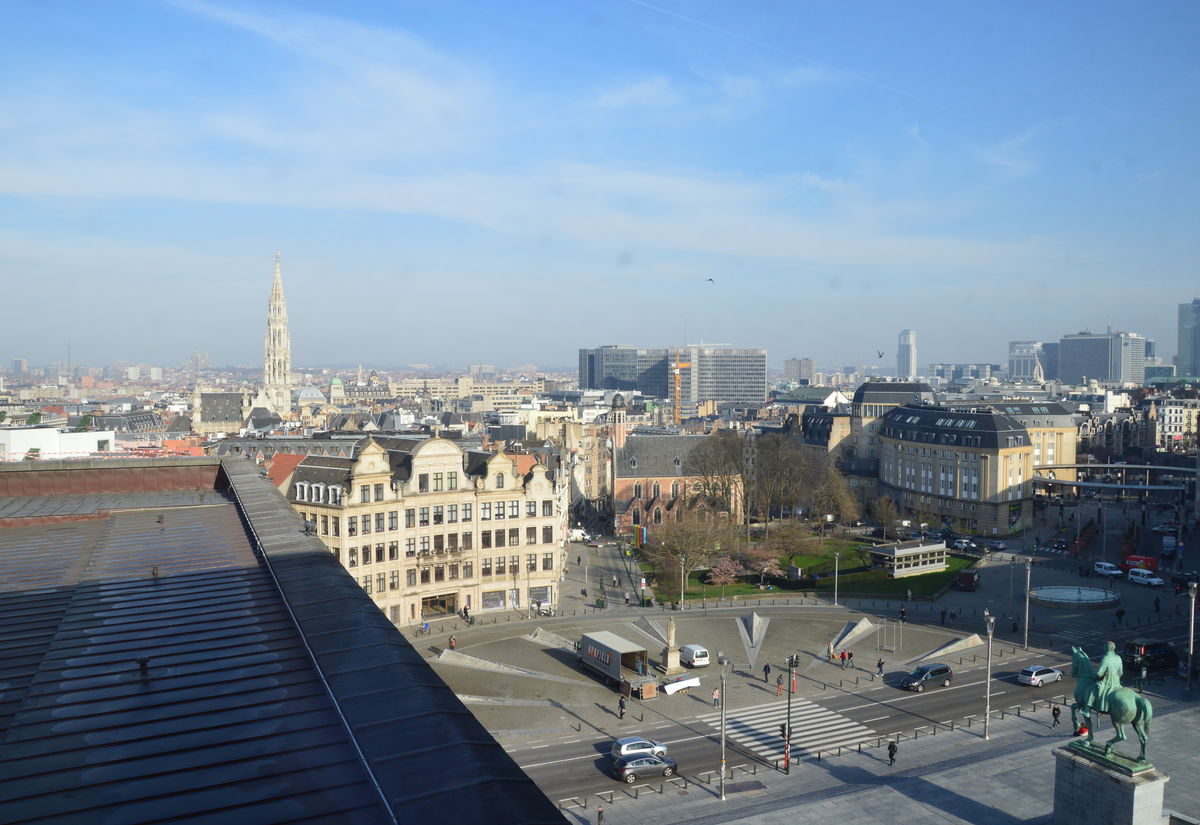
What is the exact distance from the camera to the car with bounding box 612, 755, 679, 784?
38.1 metres

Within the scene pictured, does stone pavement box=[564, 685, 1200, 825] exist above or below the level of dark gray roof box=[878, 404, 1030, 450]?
below

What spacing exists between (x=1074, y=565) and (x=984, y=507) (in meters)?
21.1

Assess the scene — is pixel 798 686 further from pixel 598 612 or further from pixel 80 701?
pixel 80 701

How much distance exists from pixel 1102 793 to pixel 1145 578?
54440 millimetres

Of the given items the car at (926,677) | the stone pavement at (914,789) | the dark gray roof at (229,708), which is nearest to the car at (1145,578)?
the car at (926,677)

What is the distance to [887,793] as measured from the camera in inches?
1415

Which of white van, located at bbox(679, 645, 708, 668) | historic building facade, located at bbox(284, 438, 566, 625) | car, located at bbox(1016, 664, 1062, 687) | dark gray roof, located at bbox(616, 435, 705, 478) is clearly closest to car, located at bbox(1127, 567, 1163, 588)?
car, located at bbox(1016, 664, 1062, 687)

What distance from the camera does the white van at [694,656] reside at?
53906 mm

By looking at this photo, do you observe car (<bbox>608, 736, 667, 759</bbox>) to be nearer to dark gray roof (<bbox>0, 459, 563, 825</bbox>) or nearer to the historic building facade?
dark gray roof (<bbox>0, 459, 563, 825</bbox>)

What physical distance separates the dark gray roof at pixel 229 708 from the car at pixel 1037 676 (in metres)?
42.7

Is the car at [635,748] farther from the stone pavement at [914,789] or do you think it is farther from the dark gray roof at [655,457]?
the dark gray roof at [655,457]

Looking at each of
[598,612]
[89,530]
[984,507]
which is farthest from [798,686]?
[984,507]

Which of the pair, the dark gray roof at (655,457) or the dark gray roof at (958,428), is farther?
the dark gray roof at (655,457)

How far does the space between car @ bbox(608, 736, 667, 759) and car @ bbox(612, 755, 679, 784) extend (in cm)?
20
